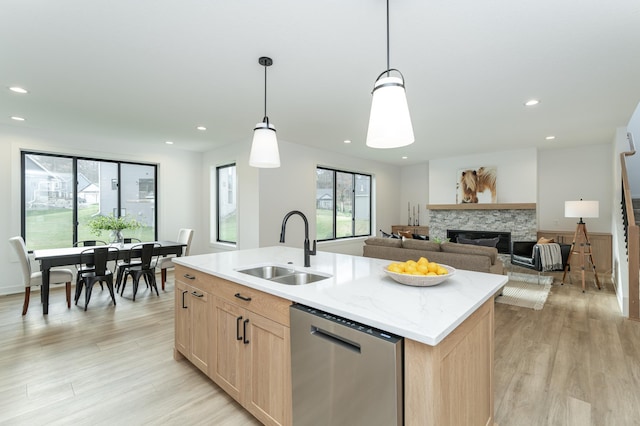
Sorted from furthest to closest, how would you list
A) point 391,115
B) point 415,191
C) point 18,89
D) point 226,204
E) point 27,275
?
point 415,191
point 226,204
point 27,275
point 18,89
point 391,115

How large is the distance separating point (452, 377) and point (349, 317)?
1.52ft

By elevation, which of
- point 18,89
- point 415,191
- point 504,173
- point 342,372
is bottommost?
point 342,372

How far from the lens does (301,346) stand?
1.44 meters

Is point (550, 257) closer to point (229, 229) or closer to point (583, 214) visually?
point (583, 214)

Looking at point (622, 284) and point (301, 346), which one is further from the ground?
point (301, 346)

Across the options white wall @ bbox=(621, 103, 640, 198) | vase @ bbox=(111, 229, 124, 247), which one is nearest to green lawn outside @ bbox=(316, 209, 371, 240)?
vase @ bbox=(111, 229, 124, 247)

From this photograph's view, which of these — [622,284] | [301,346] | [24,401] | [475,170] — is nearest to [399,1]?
[301,346]

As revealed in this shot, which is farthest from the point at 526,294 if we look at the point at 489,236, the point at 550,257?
the point at 489,236

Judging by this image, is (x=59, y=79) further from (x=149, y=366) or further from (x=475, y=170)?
(x=475, y=170)

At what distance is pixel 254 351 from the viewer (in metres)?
1.74

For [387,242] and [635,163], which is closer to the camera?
[387,242]

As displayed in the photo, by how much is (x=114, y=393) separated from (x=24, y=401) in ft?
1.81

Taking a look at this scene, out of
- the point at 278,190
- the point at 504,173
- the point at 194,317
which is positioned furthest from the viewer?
the point at 504,173

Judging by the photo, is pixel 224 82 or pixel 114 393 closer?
pixel 114 393
